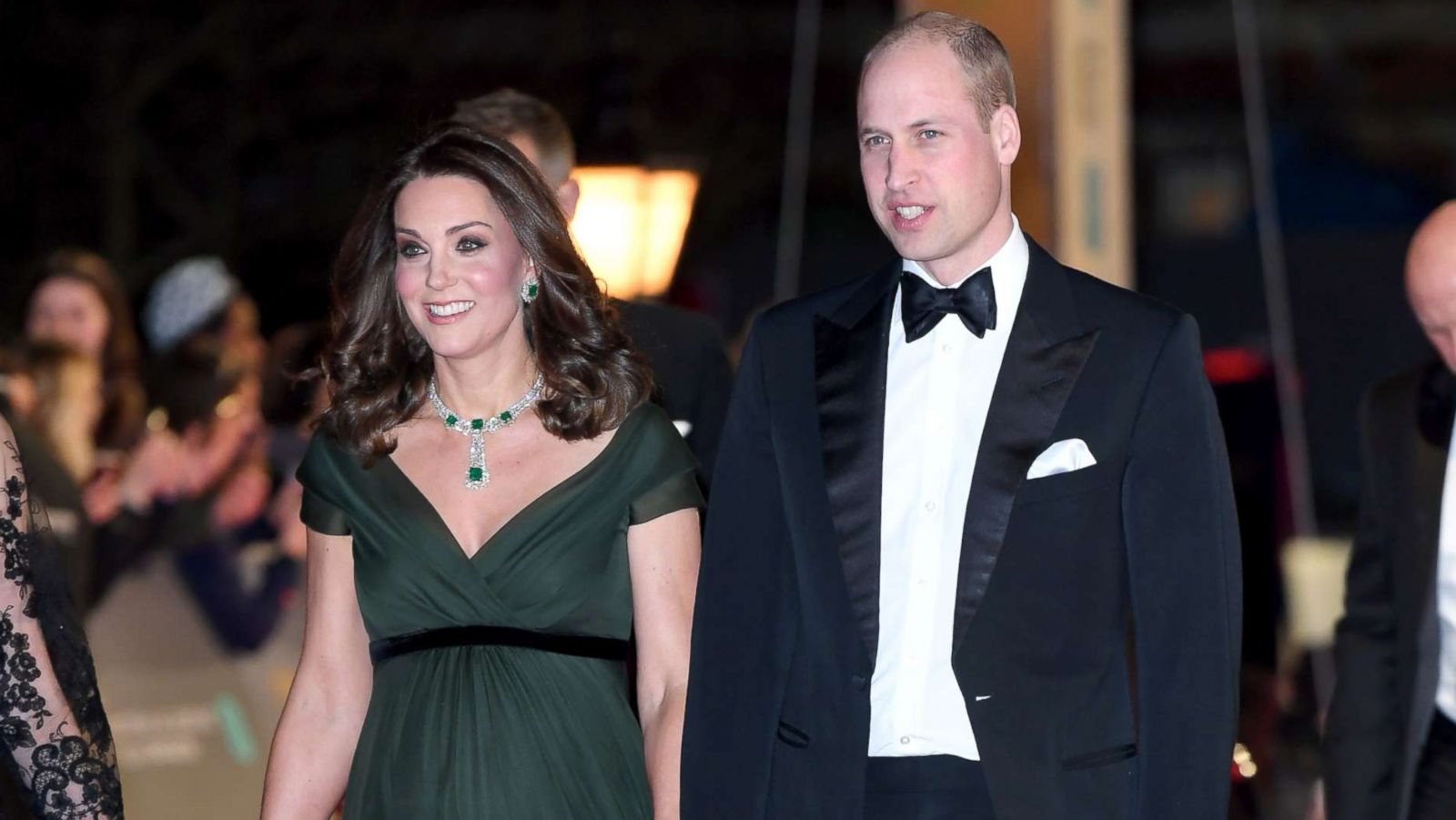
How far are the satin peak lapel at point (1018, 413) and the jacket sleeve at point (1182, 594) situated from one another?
0.13m

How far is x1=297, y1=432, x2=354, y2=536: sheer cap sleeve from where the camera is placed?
3.80m

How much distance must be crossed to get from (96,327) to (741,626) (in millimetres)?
4914

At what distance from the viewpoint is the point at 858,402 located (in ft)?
10.5

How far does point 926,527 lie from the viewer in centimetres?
307

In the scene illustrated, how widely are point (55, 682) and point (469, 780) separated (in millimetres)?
691

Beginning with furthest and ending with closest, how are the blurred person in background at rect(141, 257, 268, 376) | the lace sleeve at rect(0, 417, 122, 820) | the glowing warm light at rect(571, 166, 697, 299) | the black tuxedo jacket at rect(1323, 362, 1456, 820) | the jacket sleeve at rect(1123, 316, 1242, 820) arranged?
the glowing warm light at rect(571, 166, 697, 299), the blurred person in background at rect(141, 257, 268, 376), the black tuxedo jacket at rect(1323, 362, 1456, 820), the lace sleeve at rect(0, 417, 122, 820), the jacket sleeve at rect(1123, 316, 1242, 820)

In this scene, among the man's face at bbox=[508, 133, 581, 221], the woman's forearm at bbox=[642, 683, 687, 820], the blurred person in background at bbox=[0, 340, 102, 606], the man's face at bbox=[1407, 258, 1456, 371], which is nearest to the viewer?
the woman's forearm at bbox=[642, 683, 687, 820]

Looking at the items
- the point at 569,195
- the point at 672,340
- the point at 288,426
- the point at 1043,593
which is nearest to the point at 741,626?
the point at 1043,593

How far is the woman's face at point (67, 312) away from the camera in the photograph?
24.5ft

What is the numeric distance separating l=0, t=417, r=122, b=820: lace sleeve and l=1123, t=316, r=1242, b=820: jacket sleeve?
164 centimetres

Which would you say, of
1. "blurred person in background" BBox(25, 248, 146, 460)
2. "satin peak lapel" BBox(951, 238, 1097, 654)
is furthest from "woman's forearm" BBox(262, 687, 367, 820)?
"blurred person in background" BBox(25, 248, 146, 460)

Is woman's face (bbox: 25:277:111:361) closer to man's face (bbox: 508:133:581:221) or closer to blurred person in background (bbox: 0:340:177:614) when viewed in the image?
blurred person in background (bbox: 0:340:177:614)

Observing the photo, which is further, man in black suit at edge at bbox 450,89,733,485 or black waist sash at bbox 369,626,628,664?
man in black suit at edge at bbox 450,89,733,485

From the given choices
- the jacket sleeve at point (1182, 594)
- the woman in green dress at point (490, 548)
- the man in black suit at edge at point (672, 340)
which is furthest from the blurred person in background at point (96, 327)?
the jacket sleeve at point (1182, 594)
